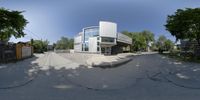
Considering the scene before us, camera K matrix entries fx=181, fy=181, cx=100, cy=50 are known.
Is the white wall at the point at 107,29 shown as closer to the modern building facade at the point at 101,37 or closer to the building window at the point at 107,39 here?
the modern building facade at the point at 101,37

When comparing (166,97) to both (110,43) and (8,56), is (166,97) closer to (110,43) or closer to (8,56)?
(8,56)

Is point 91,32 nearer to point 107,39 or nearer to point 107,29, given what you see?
point 107,39

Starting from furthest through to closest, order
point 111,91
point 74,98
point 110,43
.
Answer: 1. point 110,43
2. point 111,91
3. point 74,98

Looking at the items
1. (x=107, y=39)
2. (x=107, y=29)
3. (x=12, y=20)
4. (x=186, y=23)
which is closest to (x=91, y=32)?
(x=107, y=39)

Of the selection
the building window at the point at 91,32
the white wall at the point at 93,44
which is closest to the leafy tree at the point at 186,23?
the building window at the point at 91,32

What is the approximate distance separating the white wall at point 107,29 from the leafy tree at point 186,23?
15028mm

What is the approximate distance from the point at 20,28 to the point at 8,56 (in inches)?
329

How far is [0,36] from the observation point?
30.6 meters

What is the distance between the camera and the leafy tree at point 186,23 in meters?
22.9

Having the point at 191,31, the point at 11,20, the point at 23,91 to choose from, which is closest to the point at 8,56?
the point at 11,20

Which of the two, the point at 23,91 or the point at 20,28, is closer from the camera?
the point at 23,91

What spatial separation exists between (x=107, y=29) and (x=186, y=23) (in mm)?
18877

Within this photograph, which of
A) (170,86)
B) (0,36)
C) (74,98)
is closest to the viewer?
(74,98)

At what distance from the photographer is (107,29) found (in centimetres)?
3984
